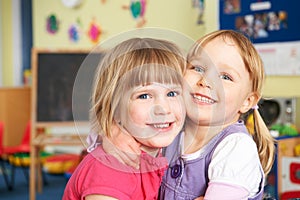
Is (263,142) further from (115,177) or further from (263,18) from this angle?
(263,18)

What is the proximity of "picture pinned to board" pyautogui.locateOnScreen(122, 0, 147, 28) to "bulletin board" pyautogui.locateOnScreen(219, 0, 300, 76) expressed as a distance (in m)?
1.11

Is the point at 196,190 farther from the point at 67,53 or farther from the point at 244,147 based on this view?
the point at 67,53

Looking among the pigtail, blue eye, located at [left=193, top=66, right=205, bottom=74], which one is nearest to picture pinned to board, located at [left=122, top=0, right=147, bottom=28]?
the pigtail

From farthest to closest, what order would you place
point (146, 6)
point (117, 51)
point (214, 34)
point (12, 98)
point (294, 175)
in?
point (12, 98), point (146, 6), point (294, 175), point (214, 34), point (117, 51)

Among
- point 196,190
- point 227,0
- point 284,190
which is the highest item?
point 227,0

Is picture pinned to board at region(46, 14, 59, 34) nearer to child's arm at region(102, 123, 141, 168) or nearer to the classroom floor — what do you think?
the classroom floor

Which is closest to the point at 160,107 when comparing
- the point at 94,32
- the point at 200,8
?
the point at 200,8

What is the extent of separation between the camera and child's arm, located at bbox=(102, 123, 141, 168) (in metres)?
0.71

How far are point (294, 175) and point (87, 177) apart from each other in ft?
5.54

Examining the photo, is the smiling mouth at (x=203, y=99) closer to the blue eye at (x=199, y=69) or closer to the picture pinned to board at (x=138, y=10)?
the blue eye at (x=199, y=69)

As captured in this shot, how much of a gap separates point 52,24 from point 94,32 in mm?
754

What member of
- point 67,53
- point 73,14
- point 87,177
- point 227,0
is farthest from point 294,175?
point 73,14

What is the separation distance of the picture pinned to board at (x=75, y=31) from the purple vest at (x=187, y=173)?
13.4 ft

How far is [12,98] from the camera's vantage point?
203 inches
